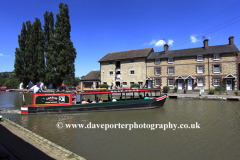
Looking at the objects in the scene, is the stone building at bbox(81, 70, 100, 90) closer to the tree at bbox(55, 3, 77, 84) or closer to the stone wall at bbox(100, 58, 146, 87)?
the stone wall at bbox(100, 58, 146, 87)

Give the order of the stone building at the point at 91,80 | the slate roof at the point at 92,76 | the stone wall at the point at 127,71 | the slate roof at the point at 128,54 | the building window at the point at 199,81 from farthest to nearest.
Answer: the slate roof at the point at 92,76
the stone building at the point at 91,80
the slate roof at the point at 128,54
the stone wall at the point at 127,71
the building window at the point at 199,81

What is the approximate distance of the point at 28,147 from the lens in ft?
17.7

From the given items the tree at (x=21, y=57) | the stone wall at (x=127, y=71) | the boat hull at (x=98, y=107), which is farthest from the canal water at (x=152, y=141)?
the tree at (x=21, y=57)

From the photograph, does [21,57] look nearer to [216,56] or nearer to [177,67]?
[177,67]

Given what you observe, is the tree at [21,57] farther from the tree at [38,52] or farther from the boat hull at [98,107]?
the boat hull at [98,107]

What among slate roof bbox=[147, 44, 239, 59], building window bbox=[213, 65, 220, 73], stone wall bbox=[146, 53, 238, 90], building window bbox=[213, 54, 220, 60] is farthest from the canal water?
slate roof bbox=[147, 44, 239, 59]

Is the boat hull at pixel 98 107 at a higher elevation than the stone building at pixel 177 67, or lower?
lower

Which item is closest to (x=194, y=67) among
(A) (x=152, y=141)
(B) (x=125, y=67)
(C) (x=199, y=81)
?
(C) (x=199, y=81)

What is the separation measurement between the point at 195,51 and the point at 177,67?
14.8 feet

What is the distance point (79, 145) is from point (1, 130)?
397 cm

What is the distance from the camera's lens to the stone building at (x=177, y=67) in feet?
86.2

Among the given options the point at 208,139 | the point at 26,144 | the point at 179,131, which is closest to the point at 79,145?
the point at 26,144

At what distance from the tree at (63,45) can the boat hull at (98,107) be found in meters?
15.3

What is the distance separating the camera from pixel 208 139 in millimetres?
7328
